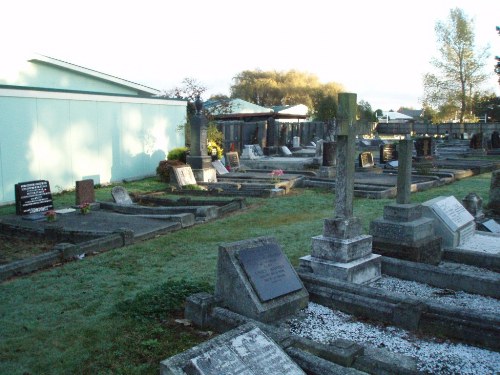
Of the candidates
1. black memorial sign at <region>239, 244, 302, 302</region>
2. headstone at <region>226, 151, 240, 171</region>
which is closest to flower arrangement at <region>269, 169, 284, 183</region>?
headstone at <region>226, 151, 240, 171</region>

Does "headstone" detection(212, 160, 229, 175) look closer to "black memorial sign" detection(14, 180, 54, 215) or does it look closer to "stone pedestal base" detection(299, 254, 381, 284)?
"black memorial sign" detection(14, 180, 54, 215)

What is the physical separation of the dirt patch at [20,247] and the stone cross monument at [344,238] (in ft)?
16.2

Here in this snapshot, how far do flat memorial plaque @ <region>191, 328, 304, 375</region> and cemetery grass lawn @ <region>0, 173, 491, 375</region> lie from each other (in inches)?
32.0

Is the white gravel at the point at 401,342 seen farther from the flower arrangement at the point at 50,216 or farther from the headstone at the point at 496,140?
the headstone at the point at 496,140

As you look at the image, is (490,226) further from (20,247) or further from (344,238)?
(20,247)

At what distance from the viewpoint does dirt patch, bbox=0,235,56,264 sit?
832 centimetres

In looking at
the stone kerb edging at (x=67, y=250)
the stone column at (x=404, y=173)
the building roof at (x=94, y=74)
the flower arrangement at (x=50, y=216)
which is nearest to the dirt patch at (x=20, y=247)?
the stone kerb edging at (x=67, y=250)

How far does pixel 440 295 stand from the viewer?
6016mm

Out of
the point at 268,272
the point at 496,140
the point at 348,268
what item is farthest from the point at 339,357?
the point at 496,140

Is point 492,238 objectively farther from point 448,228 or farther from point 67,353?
point 67,353

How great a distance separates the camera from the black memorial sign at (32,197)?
36.8 ft

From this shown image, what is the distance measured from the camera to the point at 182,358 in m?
3.43

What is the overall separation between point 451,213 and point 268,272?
4429mm

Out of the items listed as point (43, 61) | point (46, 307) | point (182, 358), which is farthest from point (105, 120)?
point (182, 358)
